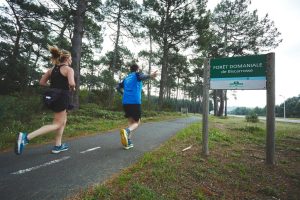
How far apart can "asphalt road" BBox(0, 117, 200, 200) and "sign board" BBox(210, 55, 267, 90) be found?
238 centimetres

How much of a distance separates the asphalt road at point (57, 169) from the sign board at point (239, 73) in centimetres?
238

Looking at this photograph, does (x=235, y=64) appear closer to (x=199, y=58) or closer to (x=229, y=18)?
(x=199, y=58)

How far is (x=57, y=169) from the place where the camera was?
10.7ft

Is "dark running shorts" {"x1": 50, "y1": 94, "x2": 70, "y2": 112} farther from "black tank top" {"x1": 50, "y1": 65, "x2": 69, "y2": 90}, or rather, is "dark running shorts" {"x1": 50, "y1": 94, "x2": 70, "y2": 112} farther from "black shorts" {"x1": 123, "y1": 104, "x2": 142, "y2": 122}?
"black shorts" {"x1": 123, "y1": 104, "x2": 142, "y2": 122}

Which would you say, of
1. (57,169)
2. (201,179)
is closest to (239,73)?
(201,179)

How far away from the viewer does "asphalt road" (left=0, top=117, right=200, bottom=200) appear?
251 cm

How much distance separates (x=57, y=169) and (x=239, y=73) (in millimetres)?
3936

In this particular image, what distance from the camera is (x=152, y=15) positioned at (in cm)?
1994

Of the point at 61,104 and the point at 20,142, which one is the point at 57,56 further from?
the point at 20,142

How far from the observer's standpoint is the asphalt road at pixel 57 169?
2.51 m

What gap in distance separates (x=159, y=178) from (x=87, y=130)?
4951 mm

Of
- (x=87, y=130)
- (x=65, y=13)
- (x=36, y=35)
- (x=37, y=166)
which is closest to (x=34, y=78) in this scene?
(x=36, y=35)

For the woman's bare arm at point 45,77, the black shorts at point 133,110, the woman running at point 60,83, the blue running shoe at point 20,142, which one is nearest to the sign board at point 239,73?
the black shorts at point 133,110

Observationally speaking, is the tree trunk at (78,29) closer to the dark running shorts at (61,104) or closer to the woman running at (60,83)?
the woman running at (60,83)
